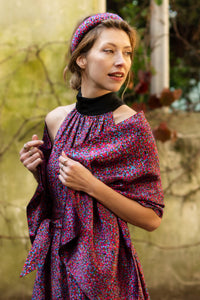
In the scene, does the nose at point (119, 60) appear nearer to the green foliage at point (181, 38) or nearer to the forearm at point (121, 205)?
the forearm at point (121, 205)

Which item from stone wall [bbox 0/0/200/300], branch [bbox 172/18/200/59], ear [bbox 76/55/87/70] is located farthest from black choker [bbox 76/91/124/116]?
branch [bbox 172/18/200/59]

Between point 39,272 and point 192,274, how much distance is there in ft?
6.27

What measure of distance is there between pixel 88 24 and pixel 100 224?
72 centimetres

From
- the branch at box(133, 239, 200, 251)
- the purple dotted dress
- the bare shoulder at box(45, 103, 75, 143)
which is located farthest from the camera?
the branch at box(133, 239, 200, 251)

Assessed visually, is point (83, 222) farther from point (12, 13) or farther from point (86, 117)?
point (12, 13)

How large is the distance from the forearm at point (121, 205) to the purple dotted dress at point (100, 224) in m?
0.02

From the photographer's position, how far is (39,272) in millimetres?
1482

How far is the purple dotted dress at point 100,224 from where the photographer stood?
1.38m

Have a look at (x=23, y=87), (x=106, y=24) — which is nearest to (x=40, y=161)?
(x=106, y=24)

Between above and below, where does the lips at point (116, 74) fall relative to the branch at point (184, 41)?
above

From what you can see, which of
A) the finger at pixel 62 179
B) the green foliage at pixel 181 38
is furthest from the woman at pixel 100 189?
the green foliage at pixel 181 38

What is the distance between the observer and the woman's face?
143cm

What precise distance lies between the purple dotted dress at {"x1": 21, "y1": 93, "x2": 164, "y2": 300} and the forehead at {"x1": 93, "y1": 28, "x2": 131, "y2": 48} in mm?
192

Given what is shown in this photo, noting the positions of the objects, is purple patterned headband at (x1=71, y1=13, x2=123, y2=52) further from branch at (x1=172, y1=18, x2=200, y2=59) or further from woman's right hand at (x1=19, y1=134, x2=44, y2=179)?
branch at (x1=172, y1=18, x2=200, y2=59)
